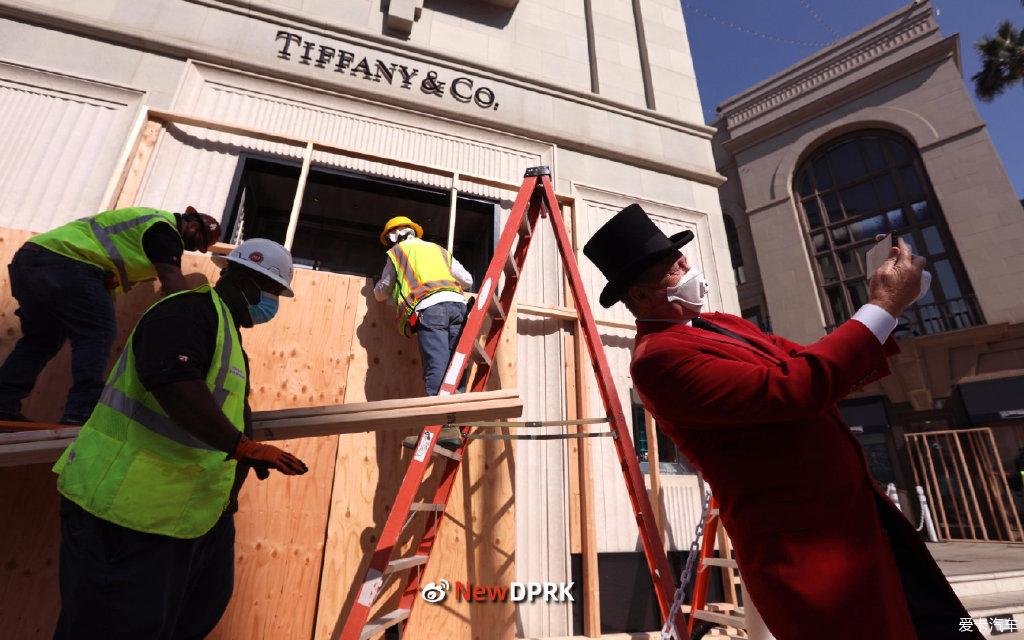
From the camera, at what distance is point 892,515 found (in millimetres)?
1394

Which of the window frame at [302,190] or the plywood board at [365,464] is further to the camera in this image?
Answer: the window frame at [302,190]

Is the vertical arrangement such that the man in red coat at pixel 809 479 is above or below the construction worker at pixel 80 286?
below

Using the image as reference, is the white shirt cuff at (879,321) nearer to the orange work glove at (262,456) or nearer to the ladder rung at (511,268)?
the orange work glove at (262,456)

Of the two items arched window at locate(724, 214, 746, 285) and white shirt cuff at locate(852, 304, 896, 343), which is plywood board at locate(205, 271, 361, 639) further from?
arched window at locate(724, 214, 746, 285)

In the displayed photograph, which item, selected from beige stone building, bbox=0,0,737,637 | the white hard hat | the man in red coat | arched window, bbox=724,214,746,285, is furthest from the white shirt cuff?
arched window, bbox=724,214,746,285

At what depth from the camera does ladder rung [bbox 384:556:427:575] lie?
2734 millimetres

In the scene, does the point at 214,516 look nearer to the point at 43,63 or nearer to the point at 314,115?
the point at 314,115

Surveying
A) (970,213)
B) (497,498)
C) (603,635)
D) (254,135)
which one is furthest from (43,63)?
(970,213)

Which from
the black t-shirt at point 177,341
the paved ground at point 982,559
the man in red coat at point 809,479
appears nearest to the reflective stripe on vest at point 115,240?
the black t-shirt at point 177,341

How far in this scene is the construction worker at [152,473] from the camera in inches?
66.3

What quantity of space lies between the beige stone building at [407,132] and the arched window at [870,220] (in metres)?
12.3

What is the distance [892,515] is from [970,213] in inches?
727

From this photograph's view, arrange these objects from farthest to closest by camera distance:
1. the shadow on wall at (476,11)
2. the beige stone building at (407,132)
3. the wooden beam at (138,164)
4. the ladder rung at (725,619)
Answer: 1. the shadow on wall at (476,11)
2. the beige stone building at (407,132)
3. the wooden beam at (138,164)
4. the ladder rung at (725,619)

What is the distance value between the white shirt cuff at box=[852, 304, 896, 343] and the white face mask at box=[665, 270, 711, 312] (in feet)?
1.79
